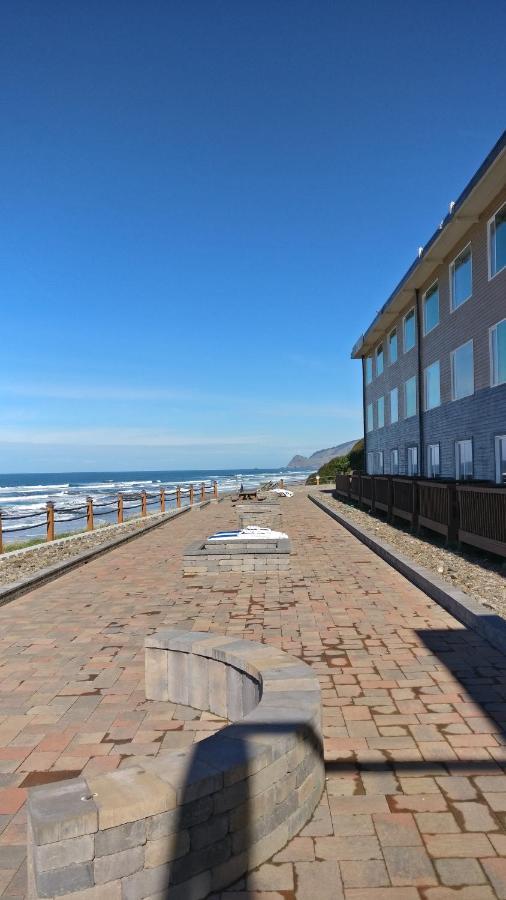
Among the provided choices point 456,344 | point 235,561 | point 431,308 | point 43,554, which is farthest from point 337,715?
point 431,308

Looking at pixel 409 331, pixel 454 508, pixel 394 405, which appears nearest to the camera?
pixel 454 508

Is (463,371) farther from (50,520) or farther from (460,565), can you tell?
(50,520)

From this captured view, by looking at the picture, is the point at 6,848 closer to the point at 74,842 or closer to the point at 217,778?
the point at 74,842

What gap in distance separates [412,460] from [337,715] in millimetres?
19919

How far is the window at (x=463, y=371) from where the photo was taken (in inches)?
670

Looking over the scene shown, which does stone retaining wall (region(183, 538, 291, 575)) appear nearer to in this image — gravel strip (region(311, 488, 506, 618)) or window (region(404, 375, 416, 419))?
gravel strip (region(311, 488, 506, 618))

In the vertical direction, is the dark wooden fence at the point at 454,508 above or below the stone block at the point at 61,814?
above

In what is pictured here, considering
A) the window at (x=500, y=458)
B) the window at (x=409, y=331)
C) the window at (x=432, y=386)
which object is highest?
the window at (x=409, y=331)

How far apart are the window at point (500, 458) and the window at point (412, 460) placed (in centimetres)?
745

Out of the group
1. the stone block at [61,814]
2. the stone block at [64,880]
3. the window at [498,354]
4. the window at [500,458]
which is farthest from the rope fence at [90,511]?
the window at [498,354]

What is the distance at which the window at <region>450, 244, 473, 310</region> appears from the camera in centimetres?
1702

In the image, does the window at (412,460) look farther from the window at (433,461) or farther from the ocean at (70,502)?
the ocean at (70,502)

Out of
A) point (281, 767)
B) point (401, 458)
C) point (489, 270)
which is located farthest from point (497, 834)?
point (401, 458)

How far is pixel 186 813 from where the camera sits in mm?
2277
